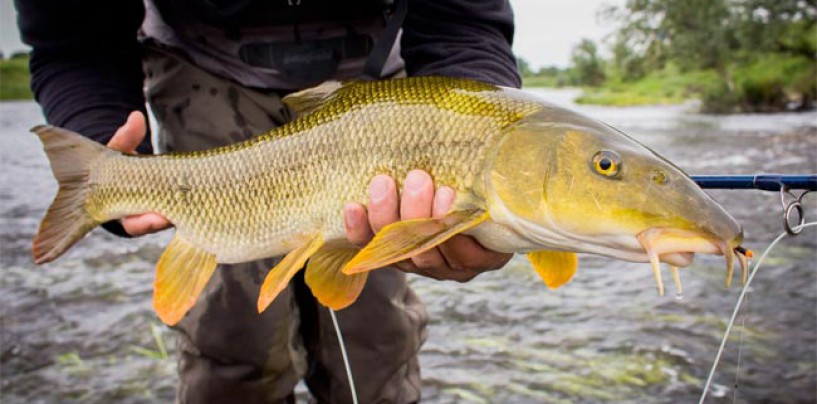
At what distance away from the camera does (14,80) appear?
58625 mm

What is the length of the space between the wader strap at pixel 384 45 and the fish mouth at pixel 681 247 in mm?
1275

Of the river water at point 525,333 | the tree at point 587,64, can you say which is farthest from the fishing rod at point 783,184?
the tree at point 587,64

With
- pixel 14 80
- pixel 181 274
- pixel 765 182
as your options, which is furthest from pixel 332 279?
pixel 14 80

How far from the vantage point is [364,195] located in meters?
1.97

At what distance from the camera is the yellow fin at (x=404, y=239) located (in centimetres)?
174

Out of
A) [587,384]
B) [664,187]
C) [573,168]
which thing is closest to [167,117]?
[573,168]

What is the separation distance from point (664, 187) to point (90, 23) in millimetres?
2226

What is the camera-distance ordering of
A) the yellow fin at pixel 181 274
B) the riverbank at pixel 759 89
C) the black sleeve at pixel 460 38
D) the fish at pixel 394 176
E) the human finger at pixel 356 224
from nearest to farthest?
the fish at pixel 394 176
the human finger at pixel 356 224
the yellow fin at pixel 181 274
the black sleeve at pixel 460 38
the riverbank at pixel 759 89

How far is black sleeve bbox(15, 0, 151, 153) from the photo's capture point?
264cm

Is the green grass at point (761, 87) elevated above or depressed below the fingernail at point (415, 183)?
below

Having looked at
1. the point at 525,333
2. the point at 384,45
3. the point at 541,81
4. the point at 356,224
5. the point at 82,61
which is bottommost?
the point at 541,81

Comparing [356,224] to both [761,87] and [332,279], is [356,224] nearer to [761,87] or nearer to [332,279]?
[332,279]

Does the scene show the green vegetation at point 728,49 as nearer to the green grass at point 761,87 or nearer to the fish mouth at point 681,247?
the green grass at point 761,87

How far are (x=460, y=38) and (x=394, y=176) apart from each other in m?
0.85
